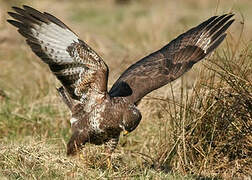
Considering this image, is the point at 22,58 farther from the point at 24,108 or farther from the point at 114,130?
the point at 114,130

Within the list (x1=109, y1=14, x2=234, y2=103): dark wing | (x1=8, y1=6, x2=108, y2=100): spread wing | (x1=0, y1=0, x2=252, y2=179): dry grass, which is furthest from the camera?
(x1=109, y1=14, x2=234, y2=103): dark wing

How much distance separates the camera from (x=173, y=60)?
7477 millimetres

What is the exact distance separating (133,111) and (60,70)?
0.91m

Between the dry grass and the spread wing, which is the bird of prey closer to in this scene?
the spread wing

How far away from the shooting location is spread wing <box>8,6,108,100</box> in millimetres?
5996

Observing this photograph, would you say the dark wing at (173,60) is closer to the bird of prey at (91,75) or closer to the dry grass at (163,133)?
the bird of prey at (91,75)

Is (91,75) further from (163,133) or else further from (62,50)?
(163,133)

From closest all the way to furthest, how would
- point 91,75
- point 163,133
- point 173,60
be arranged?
point 91,75, point 163,133, point 173,60

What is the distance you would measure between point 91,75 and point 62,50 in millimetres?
396

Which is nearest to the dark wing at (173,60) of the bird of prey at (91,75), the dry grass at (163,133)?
the bird of prey at (91,75)

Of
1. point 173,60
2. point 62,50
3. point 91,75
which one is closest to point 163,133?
point 173,60

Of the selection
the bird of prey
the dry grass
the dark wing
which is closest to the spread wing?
the bird of prey

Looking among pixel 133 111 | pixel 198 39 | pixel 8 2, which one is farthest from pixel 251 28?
pixel 133 111

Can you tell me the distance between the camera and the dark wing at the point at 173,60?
273 inches
